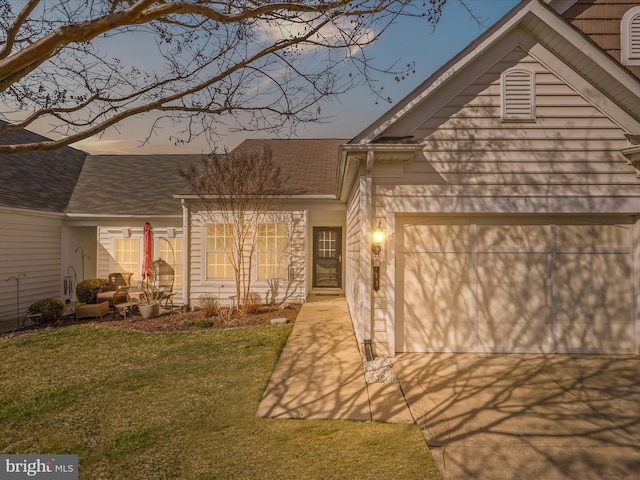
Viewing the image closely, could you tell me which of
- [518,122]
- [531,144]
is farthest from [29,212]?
[531,144]

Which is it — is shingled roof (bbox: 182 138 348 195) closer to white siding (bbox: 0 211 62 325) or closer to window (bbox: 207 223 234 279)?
window (bbox: 207 223 234 279)

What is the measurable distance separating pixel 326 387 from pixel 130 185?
38.1ft

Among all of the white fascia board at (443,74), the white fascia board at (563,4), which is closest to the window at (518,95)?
the white fascia board at (443,74)

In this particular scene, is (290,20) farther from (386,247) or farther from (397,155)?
(386,247)

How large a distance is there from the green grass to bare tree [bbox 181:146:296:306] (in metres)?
4.32

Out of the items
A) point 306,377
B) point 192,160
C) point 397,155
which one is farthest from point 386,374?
point 192,160

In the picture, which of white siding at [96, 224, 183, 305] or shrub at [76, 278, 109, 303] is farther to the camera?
white siding at [96, 224, 183, 305]

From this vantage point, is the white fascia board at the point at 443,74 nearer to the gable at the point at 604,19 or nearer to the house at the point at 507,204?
the house at the point at 507,204

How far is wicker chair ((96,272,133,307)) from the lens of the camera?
33.6 ft

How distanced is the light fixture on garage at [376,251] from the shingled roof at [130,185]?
784 centimetres

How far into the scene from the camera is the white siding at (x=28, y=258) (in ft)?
31.6

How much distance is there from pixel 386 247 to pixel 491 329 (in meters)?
2.34

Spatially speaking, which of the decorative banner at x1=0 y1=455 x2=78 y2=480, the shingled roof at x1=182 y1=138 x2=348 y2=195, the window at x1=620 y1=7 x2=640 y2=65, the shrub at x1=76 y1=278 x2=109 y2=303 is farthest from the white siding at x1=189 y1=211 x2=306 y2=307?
the window at x1=620 y1=7 x2=640 y2=65

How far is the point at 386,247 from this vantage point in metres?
6.11
